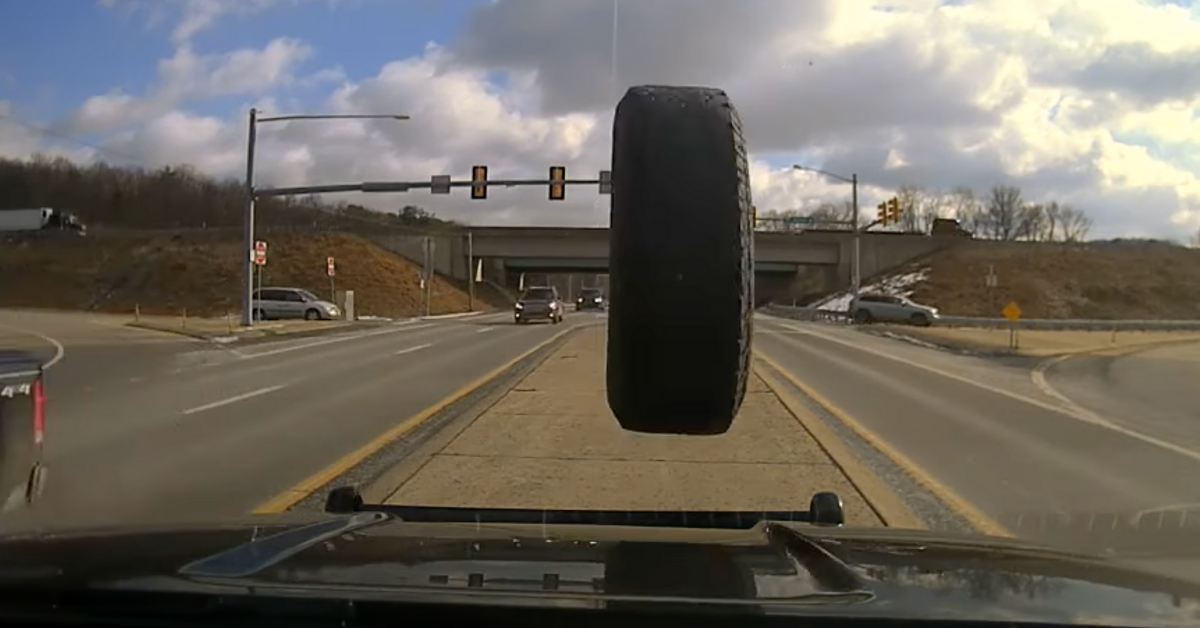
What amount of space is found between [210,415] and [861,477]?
8.25 m

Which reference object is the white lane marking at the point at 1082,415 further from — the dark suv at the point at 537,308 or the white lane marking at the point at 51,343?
the dark suv at the point at 537,308

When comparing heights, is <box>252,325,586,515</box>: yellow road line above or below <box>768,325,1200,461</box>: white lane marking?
below

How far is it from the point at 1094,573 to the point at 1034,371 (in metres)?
23.6

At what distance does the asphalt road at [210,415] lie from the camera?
8.68m

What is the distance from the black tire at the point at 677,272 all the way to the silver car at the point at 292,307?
2054 inches

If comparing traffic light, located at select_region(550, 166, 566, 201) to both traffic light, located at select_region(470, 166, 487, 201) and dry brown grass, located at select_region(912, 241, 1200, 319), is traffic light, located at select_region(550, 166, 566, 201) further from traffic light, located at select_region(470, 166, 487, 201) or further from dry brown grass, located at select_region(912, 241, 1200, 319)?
dry brown grass, located at select_region(912, 241, 1200, 319)

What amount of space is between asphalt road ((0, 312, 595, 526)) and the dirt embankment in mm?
47758

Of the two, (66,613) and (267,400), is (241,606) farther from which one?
(267,400)

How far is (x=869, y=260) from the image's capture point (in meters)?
94.5

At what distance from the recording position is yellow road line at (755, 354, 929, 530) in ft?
25.9

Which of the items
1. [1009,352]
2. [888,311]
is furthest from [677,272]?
[888,311]

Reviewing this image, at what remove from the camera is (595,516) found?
4.82 m

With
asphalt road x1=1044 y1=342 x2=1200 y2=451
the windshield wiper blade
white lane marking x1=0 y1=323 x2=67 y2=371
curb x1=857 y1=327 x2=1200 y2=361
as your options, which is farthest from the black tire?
curb x1=857 y1=327 x2=1200 y2=361

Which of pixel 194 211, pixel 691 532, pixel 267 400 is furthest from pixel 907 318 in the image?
pixel 194 211
